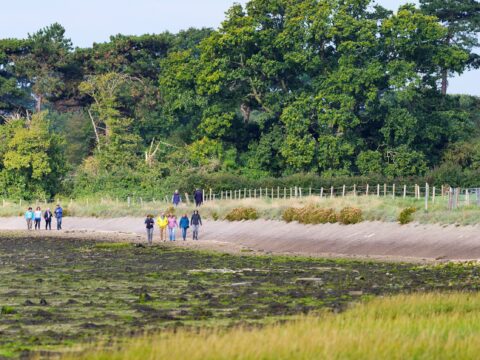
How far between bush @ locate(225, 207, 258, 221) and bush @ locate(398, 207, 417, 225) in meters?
14.6

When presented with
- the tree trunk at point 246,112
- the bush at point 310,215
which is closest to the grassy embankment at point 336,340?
the bush at point 310,215

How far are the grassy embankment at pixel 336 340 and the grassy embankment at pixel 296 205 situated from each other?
2651 cm

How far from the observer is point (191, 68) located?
107m

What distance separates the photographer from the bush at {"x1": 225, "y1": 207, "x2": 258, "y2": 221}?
63700 mm

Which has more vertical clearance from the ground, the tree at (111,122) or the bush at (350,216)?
the tree at (111,122)

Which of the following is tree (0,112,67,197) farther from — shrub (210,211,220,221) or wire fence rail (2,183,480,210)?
shrub (210,211,220,221)

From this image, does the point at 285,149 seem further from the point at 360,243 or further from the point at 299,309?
the point at 299,309

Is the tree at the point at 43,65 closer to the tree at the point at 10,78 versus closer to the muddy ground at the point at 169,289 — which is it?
the tree at the point at 10,78

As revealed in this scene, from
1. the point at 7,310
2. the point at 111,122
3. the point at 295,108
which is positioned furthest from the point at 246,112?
the point at 7,310

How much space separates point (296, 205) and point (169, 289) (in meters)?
33.8

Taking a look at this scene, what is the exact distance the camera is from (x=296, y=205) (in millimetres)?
61719

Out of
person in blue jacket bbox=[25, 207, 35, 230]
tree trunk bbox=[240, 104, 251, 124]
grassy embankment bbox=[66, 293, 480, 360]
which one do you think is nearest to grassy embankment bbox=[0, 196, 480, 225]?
person in blue jacket bbox=[25, 207, 35, 230]

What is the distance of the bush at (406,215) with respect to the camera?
49031 mm

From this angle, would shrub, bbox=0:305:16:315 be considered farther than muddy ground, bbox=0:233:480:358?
Yes
